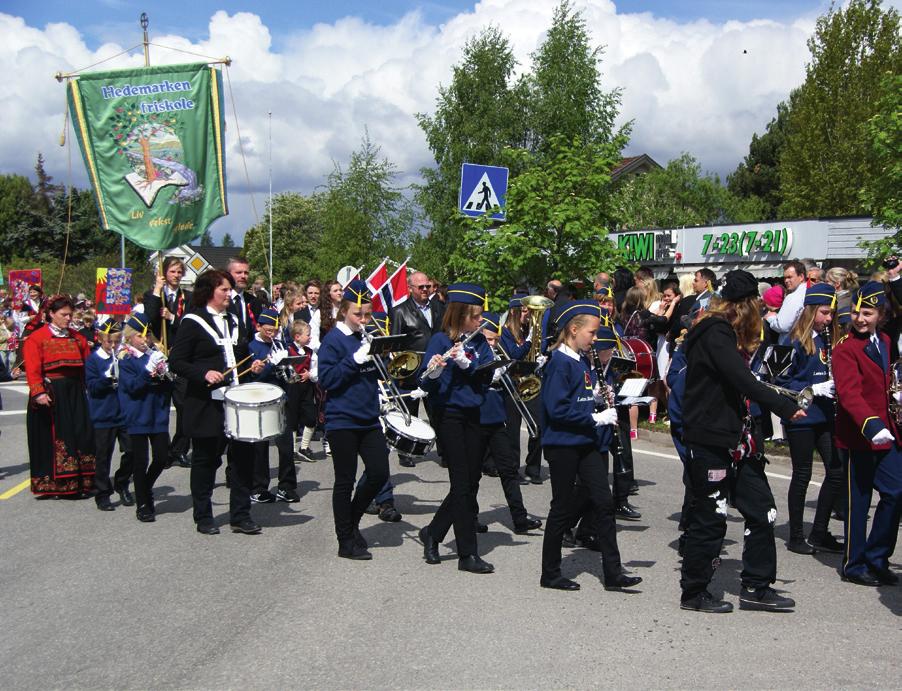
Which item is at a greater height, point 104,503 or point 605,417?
point 605,417

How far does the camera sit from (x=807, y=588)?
6.34 meters

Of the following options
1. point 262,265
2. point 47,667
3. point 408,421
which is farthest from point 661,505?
point 262,265

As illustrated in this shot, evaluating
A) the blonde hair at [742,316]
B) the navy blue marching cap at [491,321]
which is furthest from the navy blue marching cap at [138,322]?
the blonde hair at [742,316]

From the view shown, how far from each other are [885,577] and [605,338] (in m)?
2.85

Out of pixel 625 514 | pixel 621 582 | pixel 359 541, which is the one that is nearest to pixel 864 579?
pixel 621 582

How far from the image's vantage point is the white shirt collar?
20.6 feet

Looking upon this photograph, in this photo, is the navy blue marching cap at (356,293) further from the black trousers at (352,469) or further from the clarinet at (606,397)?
the clarinet at (606,397)

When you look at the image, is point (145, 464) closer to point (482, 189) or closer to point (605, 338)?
point (605, 338)

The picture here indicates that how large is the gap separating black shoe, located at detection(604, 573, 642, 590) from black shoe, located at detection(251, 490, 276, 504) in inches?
161

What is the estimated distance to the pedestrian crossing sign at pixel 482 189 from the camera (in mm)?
15836

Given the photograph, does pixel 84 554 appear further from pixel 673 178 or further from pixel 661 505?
pixel 673 178

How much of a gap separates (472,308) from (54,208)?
74.9 meters

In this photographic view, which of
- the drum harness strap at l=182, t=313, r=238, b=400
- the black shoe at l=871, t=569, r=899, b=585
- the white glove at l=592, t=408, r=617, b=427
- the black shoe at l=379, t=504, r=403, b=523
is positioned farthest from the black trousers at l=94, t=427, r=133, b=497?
the black shoe at l=871, t=569, r=899, b=585

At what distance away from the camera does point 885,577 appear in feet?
20.9
